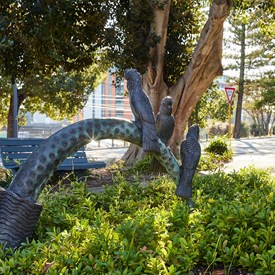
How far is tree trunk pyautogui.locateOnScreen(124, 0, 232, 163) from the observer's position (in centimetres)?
1037

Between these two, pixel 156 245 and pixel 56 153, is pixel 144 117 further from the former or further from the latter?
pixel 156 245

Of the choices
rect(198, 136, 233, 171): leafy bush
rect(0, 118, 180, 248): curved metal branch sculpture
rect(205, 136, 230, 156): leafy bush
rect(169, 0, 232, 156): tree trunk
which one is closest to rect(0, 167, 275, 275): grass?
rect(0, 118, 180, 248): curved metal branch sculpture

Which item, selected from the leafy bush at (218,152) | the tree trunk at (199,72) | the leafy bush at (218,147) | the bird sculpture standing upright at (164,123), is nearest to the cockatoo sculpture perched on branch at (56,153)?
the bird sculpture standing upright at (164,123)

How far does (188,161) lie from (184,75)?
6.85m

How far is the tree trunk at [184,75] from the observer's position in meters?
10.4

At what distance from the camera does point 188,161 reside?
13.9 ft

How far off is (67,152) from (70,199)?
170cm

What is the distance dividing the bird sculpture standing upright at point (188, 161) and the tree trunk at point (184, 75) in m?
Answer: 6.37

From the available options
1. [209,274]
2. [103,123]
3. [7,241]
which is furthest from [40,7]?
[209,274]

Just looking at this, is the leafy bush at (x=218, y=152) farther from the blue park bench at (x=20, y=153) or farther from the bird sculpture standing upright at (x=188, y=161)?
the bird sculpture standing upright at (x=188, y=161)

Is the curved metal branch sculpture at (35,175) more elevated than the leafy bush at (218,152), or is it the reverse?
the curved metal branch sculpture at (35,175)

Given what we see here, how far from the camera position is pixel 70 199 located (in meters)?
5.12

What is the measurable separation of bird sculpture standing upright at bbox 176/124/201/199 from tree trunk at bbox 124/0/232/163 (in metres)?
6.37

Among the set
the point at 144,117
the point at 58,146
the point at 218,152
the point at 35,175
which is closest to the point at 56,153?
the point at 58,146
